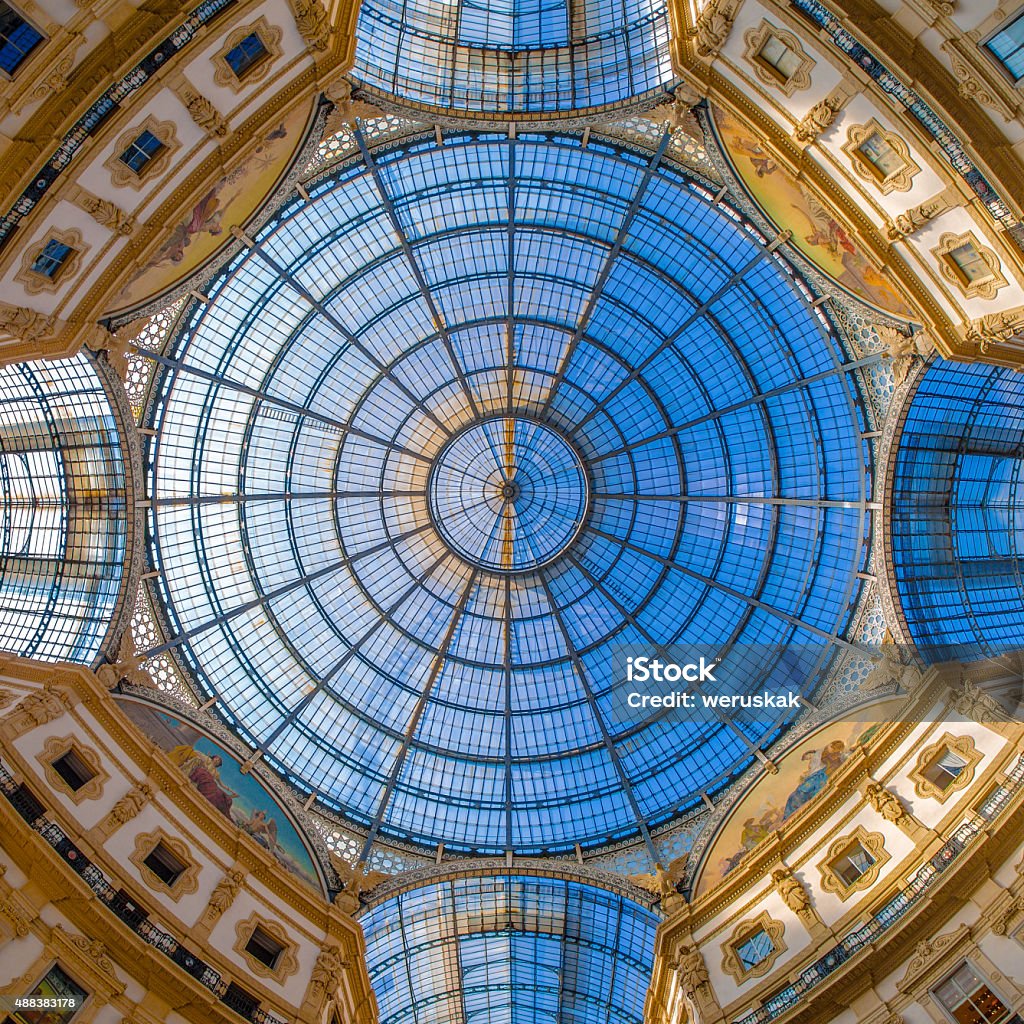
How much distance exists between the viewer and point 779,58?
22875mm

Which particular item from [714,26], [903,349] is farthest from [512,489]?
[714,26]

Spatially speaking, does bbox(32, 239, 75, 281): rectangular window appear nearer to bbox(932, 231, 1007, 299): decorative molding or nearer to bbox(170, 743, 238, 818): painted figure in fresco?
bbox(170, 743, 238, 818): painted figure in fresco

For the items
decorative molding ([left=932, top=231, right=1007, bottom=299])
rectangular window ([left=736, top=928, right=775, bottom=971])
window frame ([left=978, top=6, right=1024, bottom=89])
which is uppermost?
window frame ([left=978, top=6, right=1024, bottom=89])

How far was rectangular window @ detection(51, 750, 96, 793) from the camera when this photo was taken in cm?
2481

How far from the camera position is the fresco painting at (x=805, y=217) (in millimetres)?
25625

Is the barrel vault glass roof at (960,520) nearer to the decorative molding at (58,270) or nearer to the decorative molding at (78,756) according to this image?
the decorative molding at (58,270)

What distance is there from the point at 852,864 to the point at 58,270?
90.7ft

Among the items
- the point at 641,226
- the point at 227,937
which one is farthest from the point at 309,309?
the point at 227,937

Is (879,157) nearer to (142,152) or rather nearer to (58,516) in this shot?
(142,152)

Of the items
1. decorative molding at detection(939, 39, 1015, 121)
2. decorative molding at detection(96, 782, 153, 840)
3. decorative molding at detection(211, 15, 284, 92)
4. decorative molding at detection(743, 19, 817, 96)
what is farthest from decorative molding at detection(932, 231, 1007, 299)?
decorative molding at detection(96, 782, 153, 840)

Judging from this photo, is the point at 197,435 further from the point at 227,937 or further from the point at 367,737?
the point at 227,937

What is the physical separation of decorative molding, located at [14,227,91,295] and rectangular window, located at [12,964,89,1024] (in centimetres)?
1646

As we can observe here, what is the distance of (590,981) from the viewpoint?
35.1 meters

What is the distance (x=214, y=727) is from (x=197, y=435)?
1017 centimetres
